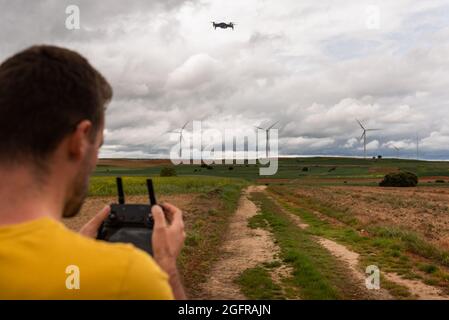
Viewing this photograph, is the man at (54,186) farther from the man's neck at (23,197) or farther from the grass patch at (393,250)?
the grass patch at (393,250)

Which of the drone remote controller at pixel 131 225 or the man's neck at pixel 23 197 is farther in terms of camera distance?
the drone remote controller at pixel 131 225

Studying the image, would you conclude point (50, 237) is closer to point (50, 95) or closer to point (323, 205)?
point (50, 95)

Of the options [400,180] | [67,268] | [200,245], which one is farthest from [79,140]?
[400,180]

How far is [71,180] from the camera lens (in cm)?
186

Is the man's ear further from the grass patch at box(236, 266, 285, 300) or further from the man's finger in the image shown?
the grass patch at box(236, 266, 285, 300)

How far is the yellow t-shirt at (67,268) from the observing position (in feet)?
5.00

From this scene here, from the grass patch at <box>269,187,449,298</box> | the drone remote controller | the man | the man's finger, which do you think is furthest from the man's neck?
the grass patch at <box>269,187,449,298</box>

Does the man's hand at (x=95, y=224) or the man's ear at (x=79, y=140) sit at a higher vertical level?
the man's ear at (x=79, y=140)

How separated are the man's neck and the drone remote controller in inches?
26.8

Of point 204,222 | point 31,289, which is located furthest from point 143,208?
point 204,222

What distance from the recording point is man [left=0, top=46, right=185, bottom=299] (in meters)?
1.54

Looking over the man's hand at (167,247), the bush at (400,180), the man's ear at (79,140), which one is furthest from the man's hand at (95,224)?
the bush at (400,180)

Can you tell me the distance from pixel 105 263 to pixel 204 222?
74.6 ft

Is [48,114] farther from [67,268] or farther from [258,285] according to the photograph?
[258,285]
